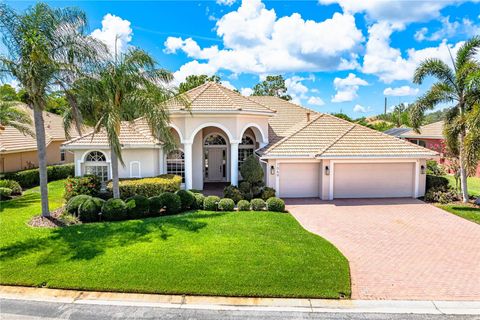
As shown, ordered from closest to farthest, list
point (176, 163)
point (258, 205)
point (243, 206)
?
point (243, 206)
point (258, 205)
point (176, 163)

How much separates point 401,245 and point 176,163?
1416cm

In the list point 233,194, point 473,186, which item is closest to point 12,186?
point 233,194

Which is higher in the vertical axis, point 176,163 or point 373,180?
point 176,163

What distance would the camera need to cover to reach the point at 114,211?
13695 millimetres

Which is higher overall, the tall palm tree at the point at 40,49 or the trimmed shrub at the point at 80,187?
the tall palm tree at the point at 40,49

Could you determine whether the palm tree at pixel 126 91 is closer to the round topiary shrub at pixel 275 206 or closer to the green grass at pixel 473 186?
the round topiary shrub at pixel 275 206

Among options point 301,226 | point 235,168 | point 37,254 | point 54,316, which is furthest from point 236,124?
point 54,316

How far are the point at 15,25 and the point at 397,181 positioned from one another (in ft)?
67.7

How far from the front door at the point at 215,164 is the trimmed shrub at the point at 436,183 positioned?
1366cm

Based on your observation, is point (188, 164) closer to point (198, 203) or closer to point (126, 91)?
point (198, 203)

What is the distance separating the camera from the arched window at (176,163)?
817 inches

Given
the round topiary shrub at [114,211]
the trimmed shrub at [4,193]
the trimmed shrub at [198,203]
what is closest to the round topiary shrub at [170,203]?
the trimmed shrub at [198,203]

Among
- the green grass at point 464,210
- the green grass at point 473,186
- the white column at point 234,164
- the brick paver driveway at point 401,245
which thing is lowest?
the brick paver driveway at point 401,245

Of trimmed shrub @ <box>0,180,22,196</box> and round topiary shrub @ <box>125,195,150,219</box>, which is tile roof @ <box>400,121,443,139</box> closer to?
round topiary shrub @ <box>125,195,150,219</box>
